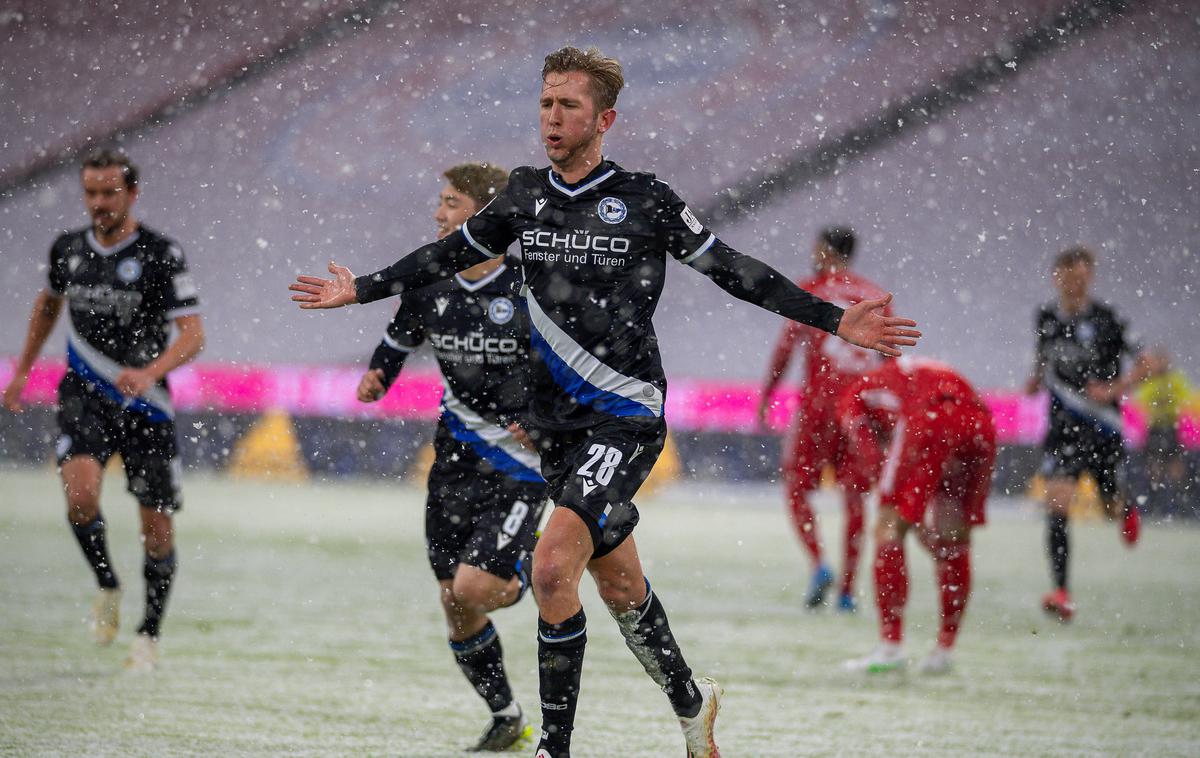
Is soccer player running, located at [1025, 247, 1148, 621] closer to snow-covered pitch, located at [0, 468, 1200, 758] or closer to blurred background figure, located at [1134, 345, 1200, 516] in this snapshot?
snow-covered pitch, located at [0, 468, 1200, 758]

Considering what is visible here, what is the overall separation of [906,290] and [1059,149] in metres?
2.83

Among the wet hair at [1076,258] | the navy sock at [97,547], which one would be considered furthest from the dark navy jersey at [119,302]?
the wet hair at [1076,258]

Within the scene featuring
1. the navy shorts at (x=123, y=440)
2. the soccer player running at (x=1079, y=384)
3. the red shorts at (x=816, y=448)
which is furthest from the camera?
the soccer player running at (x=1079, y=384)

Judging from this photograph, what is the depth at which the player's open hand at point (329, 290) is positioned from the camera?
13.2 ft

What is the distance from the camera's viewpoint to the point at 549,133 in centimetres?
394

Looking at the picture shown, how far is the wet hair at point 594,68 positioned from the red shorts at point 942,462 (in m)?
2.95

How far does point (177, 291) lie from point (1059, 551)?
535 centimetres

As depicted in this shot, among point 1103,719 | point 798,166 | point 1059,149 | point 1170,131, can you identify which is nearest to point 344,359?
point 798,166

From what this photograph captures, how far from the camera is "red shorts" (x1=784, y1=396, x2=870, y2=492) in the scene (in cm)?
859

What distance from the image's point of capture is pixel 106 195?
591 cm

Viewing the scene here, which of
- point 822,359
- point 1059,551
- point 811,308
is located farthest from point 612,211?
point 1059,551

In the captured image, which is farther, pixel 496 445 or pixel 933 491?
pixel 933 491

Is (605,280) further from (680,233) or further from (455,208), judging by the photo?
(455,208)

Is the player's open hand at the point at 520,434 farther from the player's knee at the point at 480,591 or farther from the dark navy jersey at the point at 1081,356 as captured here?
the dark navy jersey at the point at 1081,356
